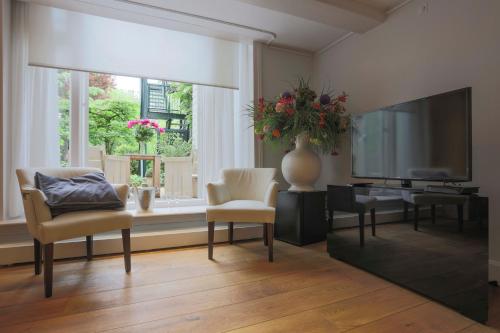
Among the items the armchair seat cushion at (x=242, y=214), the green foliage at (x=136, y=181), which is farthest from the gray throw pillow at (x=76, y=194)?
the green foliage at (x=136, y=181)

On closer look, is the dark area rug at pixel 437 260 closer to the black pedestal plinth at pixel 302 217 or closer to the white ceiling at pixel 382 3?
the black pedestal plinth at pixel 302 217

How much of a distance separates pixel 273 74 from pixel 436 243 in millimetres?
2560

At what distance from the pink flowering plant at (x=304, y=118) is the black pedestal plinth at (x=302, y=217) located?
0.55 metres

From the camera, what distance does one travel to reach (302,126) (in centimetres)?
263

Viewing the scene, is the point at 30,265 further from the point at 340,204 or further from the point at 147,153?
the point at 340,204

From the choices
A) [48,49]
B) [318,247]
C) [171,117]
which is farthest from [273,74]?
[48,49]

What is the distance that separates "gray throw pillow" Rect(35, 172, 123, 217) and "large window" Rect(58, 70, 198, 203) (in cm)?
80

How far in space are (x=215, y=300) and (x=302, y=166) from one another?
150 cm

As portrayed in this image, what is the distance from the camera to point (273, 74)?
347cm

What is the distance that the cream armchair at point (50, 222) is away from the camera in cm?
169

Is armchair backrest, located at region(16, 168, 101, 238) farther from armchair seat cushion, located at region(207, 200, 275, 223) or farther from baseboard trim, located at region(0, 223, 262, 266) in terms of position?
armchair seat cushion, located at region(207, 200, 275, 223)

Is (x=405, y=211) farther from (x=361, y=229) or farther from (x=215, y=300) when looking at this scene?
(x=215, y=300)

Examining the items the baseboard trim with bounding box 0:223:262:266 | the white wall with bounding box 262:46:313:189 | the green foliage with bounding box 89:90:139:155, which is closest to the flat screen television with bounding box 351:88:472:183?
the white wall with bounding box 262:46:313:189

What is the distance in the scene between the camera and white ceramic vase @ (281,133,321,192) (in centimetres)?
270
